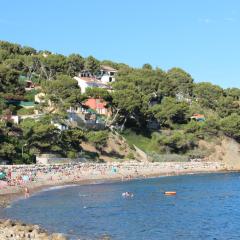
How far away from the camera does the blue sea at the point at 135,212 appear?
31.4 meters

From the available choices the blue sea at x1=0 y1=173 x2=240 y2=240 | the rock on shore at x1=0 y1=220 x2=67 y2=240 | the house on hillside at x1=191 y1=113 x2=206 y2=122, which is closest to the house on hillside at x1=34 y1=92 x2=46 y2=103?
the blue sea at x1=0 y1=173 x2=240 y2=240

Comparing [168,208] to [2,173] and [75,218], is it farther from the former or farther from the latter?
[2,173]

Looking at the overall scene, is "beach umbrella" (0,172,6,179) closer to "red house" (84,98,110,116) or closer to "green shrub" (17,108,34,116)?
"green shrub" (17,108,34,116)

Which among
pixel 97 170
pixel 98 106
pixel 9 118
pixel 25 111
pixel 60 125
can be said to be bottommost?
pixel 97 170

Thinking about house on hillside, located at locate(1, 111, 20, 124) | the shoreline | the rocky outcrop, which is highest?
house on hillside, located at locate(1, 111, 20, 124)

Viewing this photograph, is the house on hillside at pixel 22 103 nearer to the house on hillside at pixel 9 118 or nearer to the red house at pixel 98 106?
the red house at pixel 98 106

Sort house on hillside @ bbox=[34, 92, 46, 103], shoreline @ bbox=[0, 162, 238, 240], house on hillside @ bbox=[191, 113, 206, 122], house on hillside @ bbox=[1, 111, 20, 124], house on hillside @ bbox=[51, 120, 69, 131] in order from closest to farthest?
shoreline @ bbox=[0, 162, 238, 240] → house on hillside @ bbox=[1, 111, 20, 124] → house on hillside @ bbox=[51, 120, 69, 131] → house on hillside @ bbox=[34, 92, 46, 103] → house on hillside @ bbox=[191, 113, 206, 122]

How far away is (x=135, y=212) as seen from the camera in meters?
40.6

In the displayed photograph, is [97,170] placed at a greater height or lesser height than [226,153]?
lesser

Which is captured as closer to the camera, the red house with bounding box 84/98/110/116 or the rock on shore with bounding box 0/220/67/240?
the rock on shore with bounding box 0/220/67/240

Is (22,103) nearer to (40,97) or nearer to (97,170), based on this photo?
(40,97)

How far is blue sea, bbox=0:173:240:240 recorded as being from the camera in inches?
1236

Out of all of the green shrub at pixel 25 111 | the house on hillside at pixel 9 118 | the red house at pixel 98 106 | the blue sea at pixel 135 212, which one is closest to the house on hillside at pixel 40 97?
the green shrub at pixel 25 111

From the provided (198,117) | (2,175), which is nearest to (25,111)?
(2,175)
